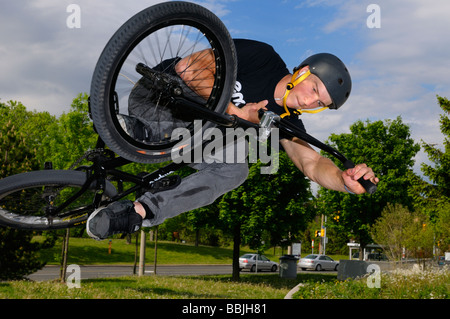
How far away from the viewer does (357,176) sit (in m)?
3.97

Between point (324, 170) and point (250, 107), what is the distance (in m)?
1.26

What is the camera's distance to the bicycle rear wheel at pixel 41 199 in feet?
14.1

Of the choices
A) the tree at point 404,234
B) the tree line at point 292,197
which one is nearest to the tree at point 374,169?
the tree line at point 292,197

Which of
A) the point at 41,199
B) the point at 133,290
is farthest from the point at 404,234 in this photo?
the point at 41,199

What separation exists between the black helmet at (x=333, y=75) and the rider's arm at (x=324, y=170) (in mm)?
698

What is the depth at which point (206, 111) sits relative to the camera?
11.8 feet

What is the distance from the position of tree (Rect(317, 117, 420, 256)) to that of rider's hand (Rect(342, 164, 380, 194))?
29.9 metres

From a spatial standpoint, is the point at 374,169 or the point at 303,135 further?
the point at 374,169

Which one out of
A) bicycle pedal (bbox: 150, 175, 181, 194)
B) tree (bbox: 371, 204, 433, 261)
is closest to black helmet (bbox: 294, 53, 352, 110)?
bicycle pedal (bbox: 150, 175, 181, 194)

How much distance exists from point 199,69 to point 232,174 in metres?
1.09

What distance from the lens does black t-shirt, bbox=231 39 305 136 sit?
4.34 meters

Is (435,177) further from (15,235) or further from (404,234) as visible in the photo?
(15,235)
